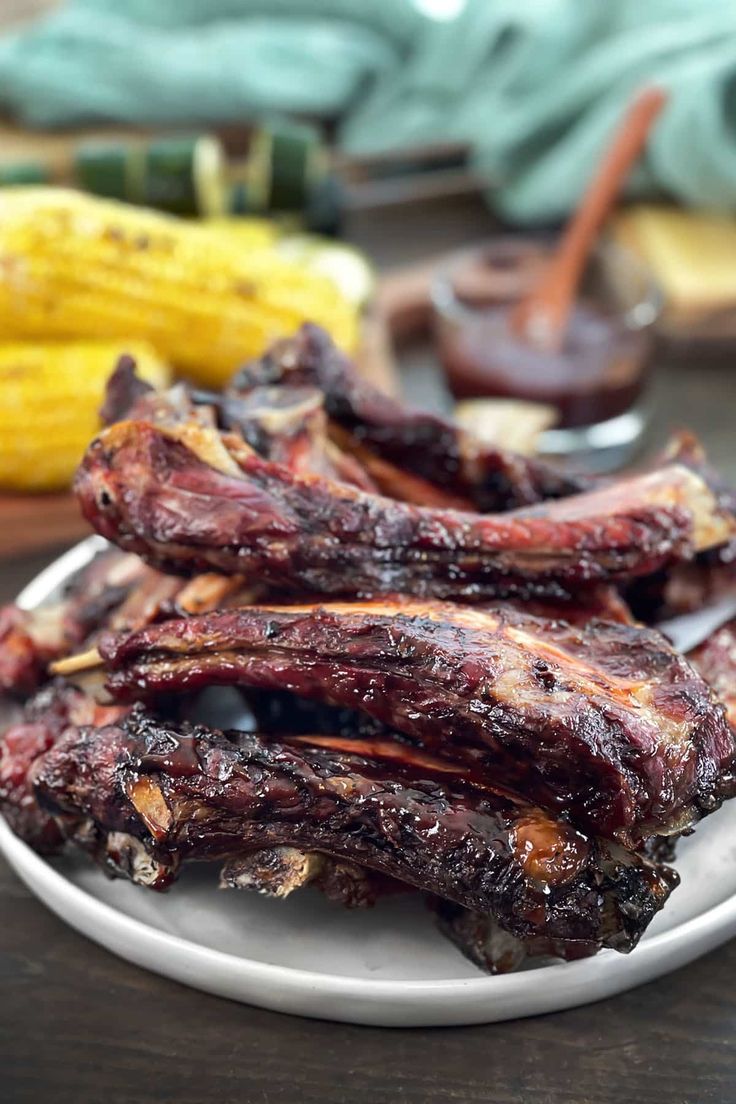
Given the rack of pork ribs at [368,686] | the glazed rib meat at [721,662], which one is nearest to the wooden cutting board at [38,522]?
the rack of pork ribs at [368,686]

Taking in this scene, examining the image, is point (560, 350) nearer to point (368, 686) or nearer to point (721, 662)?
point (721, 662)

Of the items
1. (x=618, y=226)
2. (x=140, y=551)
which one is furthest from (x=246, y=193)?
(x=140, y=551)

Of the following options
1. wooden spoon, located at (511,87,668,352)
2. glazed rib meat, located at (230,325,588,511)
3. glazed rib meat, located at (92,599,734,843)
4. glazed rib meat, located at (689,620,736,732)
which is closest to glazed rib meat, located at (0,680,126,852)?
glazed rib meat, located at (92,599,734,843)

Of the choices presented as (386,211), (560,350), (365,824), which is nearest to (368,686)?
(365,824)

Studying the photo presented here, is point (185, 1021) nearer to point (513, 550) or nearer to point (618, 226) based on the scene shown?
point (513, 550)

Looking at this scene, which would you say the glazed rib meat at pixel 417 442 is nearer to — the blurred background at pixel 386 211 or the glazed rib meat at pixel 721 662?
the glazed rib meat at pixel 721 662
